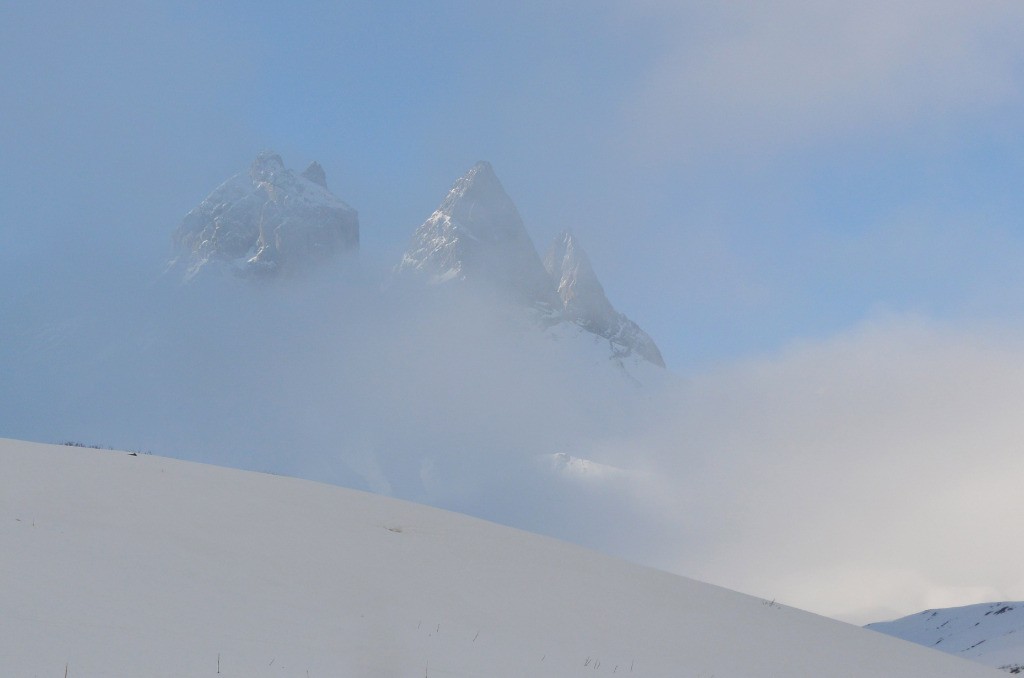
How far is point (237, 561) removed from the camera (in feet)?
36.8

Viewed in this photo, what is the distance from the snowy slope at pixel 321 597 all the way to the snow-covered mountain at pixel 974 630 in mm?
17178

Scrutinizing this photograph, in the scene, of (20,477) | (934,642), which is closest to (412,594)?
(20,477)

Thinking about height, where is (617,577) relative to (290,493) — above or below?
below

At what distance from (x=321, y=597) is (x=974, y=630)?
38.2 metres

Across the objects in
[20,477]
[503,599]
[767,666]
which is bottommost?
[767,666]

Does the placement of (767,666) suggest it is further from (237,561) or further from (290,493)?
(290,493)

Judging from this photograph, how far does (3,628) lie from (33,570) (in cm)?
181

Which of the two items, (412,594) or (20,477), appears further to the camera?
(20,477)

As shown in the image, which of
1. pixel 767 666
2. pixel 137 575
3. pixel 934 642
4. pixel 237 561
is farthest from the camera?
pixel 934 642

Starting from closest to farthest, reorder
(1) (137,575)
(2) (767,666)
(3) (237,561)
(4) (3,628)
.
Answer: (4) (3,628) < (1) (137,575) < (3) (237,561) < (2) (767,666)

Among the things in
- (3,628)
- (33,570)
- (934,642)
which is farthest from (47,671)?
(934,642)

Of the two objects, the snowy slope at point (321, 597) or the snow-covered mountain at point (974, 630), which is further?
the snow-covered mountain at point (974, 630)

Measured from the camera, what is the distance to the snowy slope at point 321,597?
25.7 ft

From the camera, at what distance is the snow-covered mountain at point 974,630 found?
31.1 meters
